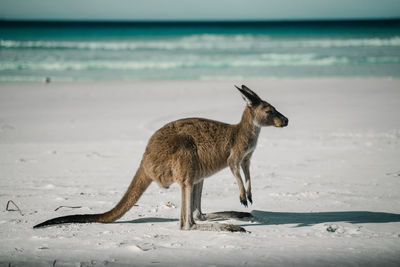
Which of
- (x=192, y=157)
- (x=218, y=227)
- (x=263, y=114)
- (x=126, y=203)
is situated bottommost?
(x=218, y=227)

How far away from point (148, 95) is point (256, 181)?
7808 millimetres

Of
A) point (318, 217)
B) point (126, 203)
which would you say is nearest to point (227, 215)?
point (318, 217)

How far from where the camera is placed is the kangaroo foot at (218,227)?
3779 millimetres

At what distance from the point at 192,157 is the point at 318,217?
1.29 metres

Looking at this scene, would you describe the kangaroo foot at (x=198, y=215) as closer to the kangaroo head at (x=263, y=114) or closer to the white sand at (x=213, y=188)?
the white sand at (x=213, y=188)

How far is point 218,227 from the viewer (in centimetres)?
381

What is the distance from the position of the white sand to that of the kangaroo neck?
Result: 2.29ft

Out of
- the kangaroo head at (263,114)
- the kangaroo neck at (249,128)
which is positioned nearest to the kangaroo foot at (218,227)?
the kangaroo neck at (249,128)

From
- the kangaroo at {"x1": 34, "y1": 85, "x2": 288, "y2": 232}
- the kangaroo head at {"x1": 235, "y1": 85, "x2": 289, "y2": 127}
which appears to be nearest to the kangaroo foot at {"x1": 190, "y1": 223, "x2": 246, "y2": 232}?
the kangaroo at {"x1": 34, "y1": 85, "x2": 288, "y2": 232}

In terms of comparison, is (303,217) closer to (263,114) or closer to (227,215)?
(227,215)

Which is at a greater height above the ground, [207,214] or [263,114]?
[263,114]

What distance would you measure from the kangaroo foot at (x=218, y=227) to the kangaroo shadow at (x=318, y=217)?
0.38 meters

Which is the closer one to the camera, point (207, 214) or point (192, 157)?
point (192, 157)

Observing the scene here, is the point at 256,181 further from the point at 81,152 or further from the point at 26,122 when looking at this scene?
the point at 26,122
